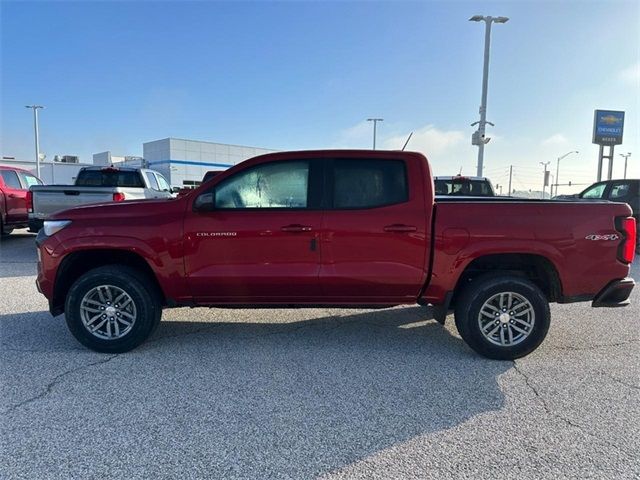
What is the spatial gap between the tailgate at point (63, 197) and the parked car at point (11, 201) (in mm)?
2492

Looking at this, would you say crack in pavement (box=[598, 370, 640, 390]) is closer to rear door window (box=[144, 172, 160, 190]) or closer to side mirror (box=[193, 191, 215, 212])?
side mirror (box=[193, 191, 215, 212])

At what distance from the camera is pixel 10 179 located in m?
11.4

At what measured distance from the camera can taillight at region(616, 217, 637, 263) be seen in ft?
13.4

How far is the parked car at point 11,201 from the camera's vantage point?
10.9 metres

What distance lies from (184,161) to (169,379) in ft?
153

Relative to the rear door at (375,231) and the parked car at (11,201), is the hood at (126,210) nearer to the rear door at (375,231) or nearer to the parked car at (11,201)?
the rear door at (375,231)

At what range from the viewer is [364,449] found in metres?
2.73

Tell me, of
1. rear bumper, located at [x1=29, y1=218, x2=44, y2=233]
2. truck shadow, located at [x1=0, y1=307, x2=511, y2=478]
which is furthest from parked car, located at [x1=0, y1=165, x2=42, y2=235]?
truck shadow, located at [x1=0, y1=307, x2=511, y2=478]

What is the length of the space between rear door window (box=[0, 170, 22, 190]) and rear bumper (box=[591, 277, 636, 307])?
12954mm

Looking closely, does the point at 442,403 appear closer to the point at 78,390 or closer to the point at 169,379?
the point at 169,379

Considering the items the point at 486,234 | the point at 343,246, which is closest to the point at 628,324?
the point at 486,234

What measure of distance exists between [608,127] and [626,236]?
114 feet

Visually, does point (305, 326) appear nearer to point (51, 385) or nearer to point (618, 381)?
point (51, 385)

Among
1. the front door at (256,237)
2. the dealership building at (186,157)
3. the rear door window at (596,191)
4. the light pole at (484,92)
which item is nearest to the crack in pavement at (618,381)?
the front door at (256,237)
